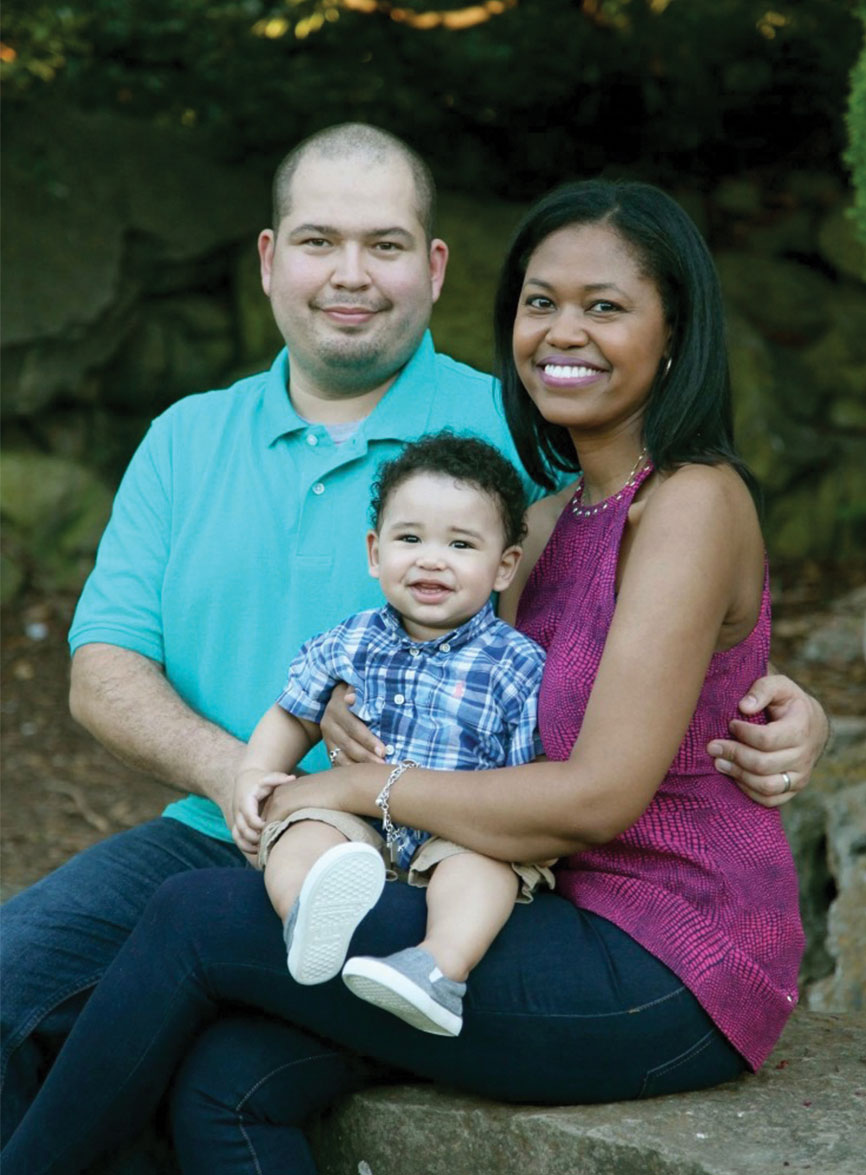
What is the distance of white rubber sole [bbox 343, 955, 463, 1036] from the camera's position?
2195mm

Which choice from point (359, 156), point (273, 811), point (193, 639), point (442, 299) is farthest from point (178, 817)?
point (442, 299)

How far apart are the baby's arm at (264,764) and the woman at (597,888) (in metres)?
0.05

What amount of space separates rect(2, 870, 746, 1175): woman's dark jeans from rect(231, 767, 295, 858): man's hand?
136 millimetres

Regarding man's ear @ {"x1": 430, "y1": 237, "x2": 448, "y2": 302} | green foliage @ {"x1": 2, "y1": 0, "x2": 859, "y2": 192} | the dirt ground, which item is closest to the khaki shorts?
man's ear @ {"x1": 430, "y1": 237, "x2": 448, "y2": 302}

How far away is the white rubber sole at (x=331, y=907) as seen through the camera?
226cm

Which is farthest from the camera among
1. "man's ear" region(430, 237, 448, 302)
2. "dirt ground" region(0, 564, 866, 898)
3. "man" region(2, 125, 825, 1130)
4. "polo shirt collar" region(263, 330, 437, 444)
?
"dirt ground" region(0, 564, 866, 898)

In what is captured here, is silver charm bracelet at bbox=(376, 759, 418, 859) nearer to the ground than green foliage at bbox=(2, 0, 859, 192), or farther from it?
nearer to the ground

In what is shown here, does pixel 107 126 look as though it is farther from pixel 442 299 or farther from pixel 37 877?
pixel 37 877

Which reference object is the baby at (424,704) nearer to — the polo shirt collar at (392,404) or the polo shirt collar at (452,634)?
the polo shirt collar at (452,634)

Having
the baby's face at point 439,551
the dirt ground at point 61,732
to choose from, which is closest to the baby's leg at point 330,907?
the baby's face at point 439,551

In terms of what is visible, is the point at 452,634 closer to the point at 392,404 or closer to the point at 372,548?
the point at 372,548

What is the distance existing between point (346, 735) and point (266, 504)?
2.19ft

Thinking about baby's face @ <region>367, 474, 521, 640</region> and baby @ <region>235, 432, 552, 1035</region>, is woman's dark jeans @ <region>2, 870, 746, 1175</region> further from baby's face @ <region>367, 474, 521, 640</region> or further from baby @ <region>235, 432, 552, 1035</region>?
baby's face @ <region>367, 474, 521, 640</region>

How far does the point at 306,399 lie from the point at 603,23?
141 inches
